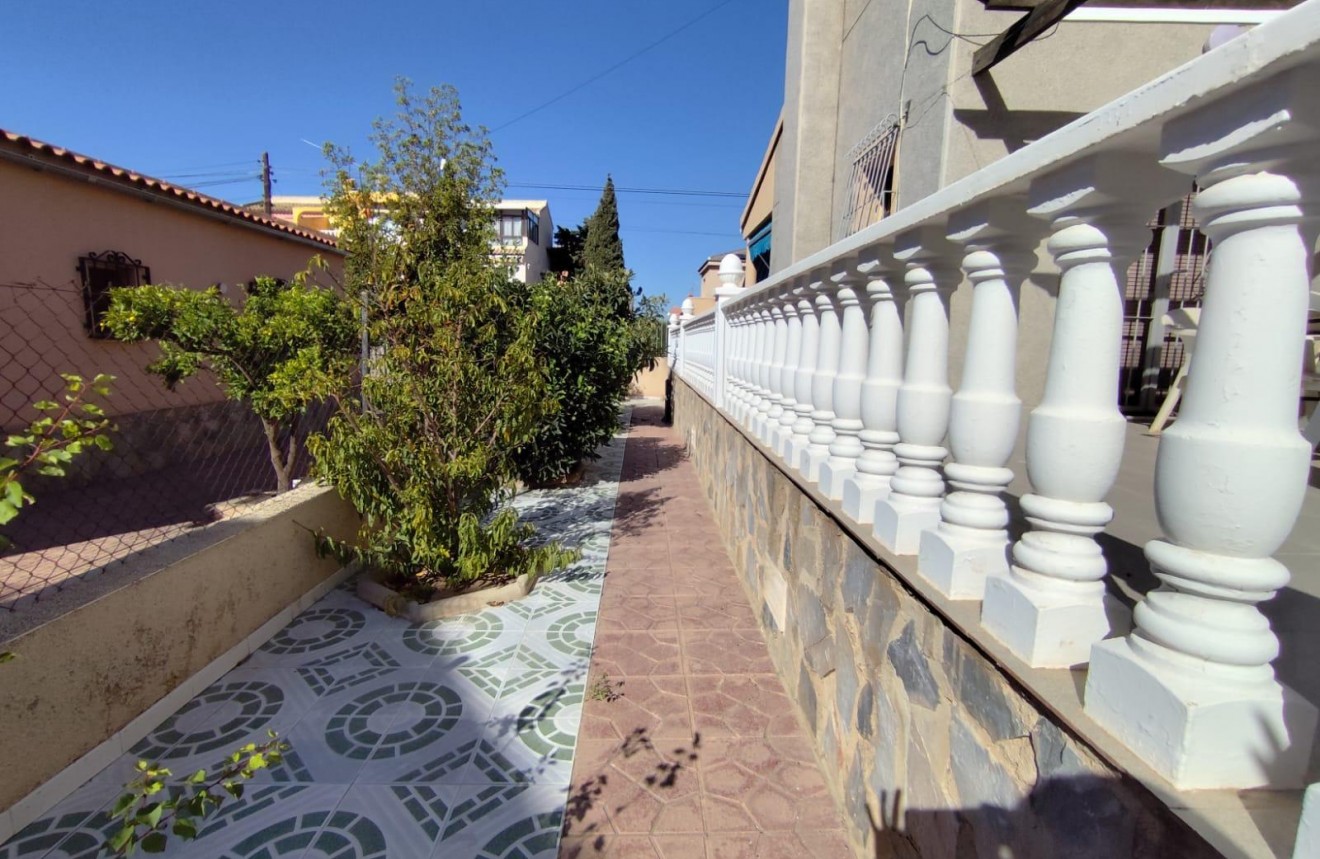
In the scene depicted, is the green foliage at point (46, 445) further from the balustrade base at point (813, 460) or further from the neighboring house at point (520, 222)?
the neighboring house at point (520, 222)

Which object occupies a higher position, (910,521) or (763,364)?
(763,364)

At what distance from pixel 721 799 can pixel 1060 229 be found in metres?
2.11

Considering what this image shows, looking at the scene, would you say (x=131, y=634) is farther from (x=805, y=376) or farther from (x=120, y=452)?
(x=120, y=452)

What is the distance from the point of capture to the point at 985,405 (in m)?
1.39

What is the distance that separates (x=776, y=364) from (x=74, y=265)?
8.55 m

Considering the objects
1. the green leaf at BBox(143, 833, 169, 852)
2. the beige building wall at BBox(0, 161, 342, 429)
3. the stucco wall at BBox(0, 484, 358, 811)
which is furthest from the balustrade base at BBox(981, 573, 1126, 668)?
the beige building wall at BBox(0, 161, 342, 429)

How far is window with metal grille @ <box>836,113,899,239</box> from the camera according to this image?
521cm

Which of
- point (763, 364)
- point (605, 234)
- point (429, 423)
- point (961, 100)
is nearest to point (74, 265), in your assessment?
point (429, 423)

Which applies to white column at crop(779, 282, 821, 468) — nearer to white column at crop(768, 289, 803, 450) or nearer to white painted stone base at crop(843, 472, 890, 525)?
white column at crop(768, 289, 803, 450)

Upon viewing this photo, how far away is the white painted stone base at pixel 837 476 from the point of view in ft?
7.43

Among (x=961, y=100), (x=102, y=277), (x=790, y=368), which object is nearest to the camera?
(x=790, y=368)

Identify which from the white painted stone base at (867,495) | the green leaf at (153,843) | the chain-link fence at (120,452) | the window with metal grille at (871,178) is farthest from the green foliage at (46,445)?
the window with metal grille at (871,178)

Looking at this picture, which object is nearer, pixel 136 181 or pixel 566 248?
pixel 136 181

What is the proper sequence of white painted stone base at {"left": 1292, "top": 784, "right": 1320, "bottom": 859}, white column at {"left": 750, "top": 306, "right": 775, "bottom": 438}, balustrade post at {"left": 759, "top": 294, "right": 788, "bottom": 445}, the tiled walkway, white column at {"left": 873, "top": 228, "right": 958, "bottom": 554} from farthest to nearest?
white column at {"left": 750, "top": 306, "right": 775, "bottom": 438} < balustrade post at {"left": 759, "top": 294, "right": 788, "bottom": 445} < the tiled walkway < white column at {"left": 873, "top": 228, "right": 958, "bottom": 554} < white painted stone base at {"left": 1292, "top": 784, "right": 1320, "bottom": 859}
